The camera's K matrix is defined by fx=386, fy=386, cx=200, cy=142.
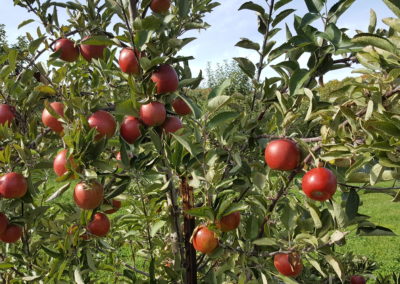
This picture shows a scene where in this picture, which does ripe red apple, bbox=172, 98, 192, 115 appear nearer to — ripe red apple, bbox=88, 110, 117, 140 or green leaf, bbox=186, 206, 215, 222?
ripe red apple, bbox=88, 110, 117, 140

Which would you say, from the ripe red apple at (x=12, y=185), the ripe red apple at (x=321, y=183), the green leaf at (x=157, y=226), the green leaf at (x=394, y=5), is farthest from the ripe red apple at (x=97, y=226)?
the green leaf at (x=394, y=5)

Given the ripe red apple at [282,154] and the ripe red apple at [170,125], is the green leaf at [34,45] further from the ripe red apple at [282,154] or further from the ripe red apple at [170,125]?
the ripe red apple at [282,154]

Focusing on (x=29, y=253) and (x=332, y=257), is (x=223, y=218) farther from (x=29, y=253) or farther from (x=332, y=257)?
(x=29, y=253)

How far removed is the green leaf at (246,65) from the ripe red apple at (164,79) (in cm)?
38

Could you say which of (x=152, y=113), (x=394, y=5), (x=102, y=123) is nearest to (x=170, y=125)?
(x=152, y=113)

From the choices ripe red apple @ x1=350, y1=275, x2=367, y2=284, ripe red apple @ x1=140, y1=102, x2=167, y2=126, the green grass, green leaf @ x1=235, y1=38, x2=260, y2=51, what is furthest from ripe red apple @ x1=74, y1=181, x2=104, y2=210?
the green grass

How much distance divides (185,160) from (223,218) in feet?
0.91

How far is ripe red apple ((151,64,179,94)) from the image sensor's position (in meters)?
1.48

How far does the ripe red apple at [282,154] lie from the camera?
138 cm

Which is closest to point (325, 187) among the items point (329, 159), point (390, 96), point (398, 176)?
point (329, 159)

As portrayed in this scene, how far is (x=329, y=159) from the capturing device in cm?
131

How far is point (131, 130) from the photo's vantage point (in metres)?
1.47

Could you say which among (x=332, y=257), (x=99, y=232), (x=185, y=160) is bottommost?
(x=332, y=257)

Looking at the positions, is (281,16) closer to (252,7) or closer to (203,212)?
(252,7)
